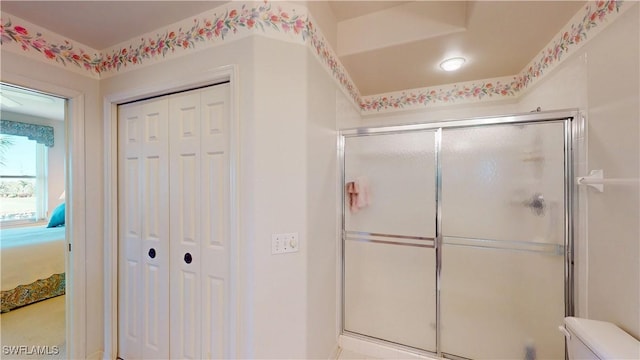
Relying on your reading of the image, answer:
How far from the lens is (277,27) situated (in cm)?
131

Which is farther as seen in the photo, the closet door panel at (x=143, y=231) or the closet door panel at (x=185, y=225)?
the closet door panel at (x=143, y=231)

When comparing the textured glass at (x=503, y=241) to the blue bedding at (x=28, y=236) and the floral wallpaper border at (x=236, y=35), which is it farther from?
the blue bedding at (x=28, y=236)

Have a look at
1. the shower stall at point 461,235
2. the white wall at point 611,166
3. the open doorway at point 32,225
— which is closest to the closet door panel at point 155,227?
the open doorway at point 32,225

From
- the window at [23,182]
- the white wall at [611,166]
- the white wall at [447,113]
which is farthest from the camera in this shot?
the window at [23,182]

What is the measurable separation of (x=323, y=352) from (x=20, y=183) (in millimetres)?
5302

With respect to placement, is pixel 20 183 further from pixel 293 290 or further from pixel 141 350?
pixel 293 290

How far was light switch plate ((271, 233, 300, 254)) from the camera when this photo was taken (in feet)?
4.25

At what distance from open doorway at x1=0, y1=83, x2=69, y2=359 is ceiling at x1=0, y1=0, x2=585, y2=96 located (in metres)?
0.58

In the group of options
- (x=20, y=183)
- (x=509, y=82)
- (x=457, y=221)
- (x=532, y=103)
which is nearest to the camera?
(x=457, y=221)

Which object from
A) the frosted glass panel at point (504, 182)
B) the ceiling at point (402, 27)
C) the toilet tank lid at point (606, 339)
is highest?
the ceiling at point (402, 27)

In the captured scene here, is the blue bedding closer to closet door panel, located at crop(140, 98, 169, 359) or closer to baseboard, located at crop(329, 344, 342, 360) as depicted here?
closet door panel, located at crop(140, 98, 169, 359)

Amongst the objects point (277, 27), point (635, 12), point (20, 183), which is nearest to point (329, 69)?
point (277, 27)

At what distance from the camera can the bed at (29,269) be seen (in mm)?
2346

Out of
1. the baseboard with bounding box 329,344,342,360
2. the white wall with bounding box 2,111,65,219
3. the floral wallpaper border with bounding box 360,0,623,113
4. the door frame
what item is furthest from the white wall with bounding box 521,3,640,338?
the white wall with bounding box 2,111,65,219
